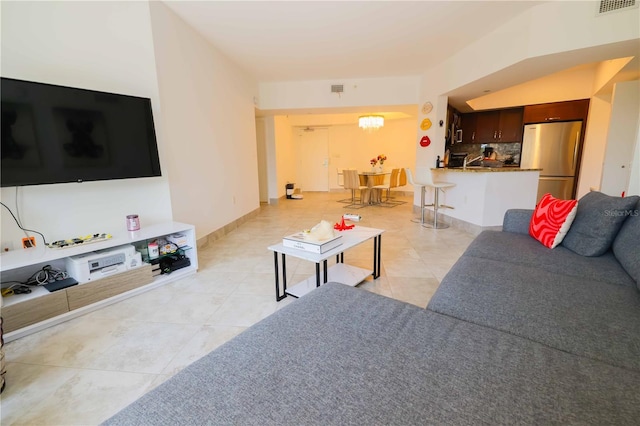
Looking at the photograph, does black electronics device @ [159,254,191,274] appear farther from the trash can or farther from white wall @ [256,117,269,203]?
the trash can

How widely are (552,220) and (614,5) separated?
2.22 m

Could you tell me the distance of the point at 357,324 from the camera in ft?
3.37

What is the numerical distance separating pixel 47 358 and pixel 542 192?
7.25 metres

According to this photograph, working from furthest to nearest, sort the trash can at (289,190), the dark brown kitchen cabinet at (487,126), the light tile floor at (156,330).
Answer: the trash can at (289,190) < the dark brown kitchen cabinet at (487,126) < the light tile floor at (156,330)

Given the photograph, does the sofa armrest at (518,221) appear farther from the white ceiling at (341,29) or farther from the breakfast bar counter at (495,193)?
the white ceiling at (341,29)

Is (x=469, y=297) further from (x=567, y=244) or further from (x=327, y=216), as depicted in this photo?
(x=327, y=216)

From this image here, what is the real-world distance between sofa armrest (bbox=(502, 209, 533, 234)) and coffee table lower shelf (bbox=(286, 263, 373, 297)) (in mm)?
1278

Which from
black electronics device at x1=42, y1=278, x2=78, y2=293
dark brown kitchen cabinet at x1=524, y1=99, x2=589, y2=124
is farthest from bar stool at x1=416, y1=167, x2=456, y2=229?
black electronics device at x1=42, y1=278, x2=78, y2=293

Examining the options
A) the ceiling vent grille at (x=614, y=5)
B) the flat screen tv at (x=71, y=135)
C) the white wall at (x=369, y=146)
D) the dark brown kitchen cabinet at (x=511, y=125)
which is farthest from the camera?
the white wall at (x=369, y=146)

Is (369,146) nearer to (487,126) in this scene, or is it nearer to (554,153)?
(487,126)

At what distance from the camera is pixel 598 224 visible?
5.87 ft

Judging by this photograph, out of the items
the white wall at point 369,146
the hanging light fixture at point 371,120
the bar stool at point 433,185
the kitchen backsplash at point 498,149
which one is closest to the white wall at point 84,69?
the bar stool at point 433,185

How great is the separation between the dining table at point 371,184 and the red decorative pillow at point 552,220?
14.7 feet

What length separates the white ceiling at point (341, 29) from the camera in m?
2.84
